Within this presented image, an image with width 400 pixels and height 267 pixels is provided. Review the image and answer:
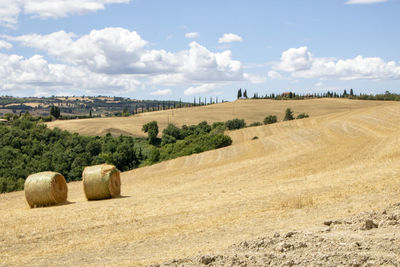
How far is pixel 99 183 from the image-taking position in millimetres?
21875

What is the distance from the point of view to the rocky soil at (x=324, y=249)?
7301 millimetres

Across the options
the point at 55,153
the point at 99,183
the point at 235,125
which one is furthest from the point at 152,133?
the point at 99,183

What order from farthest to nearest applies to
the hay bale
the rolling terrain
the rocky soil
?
the rolling terrain → the hay bale → the rocky soil

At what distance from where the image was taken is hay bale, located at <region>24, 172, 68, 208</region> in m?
21.4

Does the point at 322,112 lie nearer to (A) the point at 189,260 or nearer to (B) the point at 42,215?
(B) the point at 42,215

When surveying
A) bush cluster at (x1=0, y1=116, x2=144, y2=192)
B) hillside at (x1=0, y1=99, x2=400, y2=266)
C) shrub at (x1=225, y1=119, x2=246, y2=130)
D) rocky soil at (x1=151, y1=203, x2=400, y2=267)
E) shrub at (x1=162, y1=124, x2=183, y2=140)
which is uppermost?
rocky soil at (x1=151, y1=203, x2=400, y2=267)

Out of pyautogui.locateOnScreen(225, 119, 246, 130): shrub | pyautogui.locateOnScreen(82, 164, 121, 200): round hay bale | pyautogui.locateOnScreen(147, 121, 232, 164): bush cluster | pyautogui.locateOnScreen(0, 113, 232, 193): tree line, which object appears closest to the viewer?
pyautogui.locateOnScreen(82, 164, 121, 200): round hay bale

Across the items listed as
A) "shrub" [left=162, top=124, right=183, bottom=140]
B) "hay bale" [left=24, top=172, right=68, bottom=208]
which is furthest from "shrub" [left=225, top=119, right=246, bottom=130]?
"hay bale" [left=24, top=172, right=68, bottom=208]

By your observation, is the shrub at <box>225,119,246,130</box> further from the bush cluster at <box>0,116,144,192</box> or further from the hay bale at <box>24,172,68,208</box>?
the hay bale at <box>24,172,68,208</box>

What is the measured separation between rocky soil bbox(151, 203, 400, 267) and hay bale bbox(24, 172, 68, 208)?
14.1 m

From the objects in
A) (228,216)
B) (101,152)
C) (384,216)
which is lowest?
(101,152)

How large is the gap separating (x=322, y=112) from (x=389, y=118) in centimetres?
6579

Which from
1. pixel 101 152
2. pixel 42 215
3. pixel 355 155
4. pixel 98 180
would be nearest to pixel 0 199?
pixel 98 180

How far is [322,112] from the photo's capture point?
111188 mm
